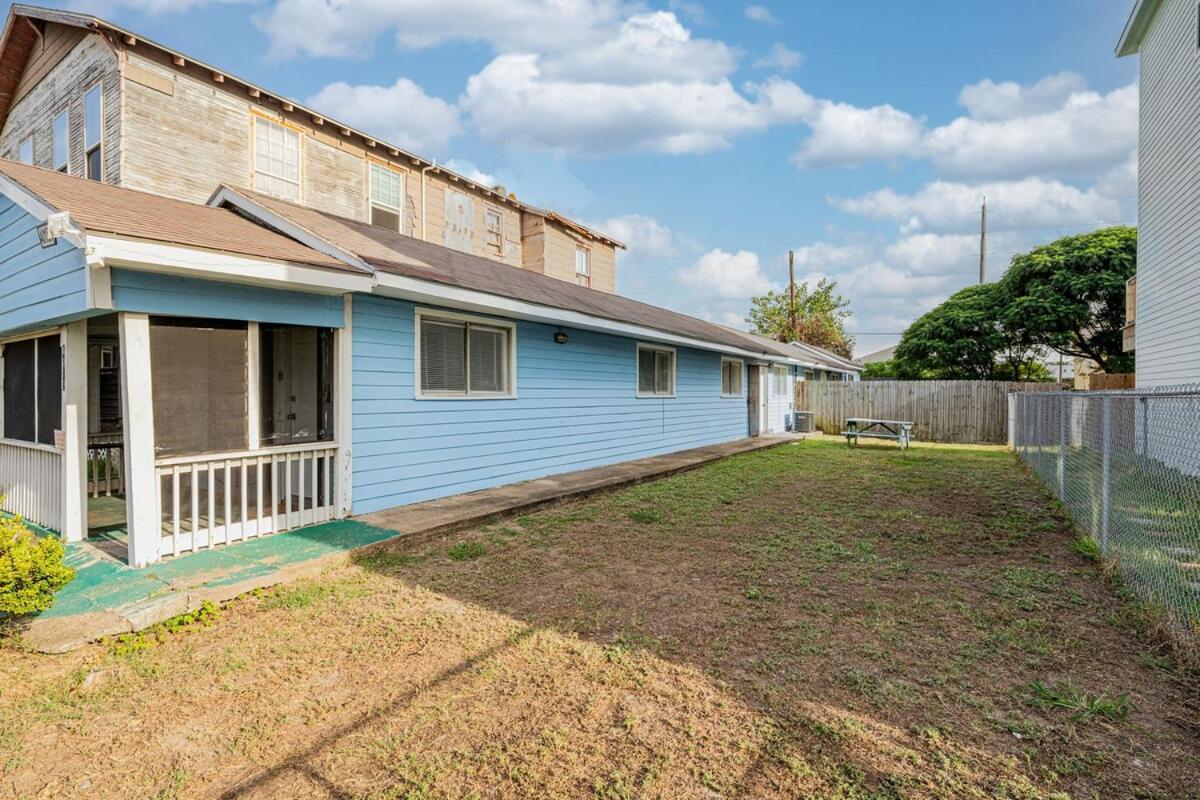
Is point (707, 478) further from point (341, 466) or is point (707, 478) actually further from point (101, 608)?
point (101, 608)

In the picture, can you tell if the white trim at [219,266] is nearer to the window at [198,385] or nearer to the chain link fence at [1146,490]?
the window at [198,385]

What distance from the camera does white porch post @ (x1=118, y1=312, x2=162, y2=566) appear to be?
425cm

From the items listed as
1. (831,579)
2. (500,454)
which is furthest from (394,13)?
(831,579)

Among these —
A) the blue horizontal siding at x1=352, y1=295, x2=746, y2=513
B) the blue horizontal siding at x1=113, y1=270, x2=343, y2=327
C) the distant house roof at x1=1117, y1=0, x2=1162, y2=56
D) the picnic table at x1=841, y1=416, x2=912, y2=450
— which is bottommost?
the picnic table at x1=841, y1=416, x2=912, y2=450

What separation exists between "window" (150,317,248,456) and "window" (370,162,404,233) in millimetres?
7613

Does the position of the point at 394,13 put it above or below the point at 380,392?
above

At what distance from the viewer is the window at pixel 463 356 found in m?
6.73

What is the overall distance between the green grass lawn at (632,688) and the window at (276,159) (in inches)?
340

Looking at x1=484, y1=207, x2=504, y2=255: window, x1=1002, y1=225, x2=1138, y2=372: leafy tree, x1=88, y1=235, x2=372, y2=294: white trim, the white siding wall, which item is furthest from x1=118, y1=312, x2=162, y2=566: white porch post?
x1=1002, y1=225, x2=1138, y2=372: leafy tree

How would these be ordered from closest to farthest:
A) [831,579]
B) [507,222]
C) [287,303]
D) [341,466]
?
[831,579]
[287,303]
[341,466]
[507,222]

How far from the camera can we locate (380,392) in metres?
6.07

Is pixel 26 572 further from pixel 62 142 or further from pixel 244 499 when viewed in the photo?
pixel 62 142

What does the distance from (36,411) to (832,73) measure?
1484 cm

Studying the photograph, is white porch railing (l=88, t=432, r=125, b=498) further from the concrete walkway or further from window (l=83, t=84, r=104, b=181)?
window (l=83, t=84, r=104, b=181)
